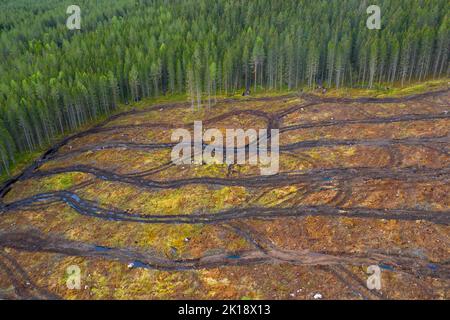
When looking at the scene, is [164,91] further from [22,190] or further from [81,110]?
[22,190]

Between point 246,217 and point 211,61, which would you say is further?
point 211,61

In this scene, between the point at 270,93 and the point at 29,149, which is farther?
the point at 270,93

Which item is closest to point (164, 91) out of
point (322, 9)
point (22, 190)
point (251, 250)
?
point (22, 190)

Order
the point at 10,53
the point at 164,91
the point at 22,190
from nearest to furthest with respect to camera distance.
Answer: the point at 22,190 → the point at 164,91 → the point at 10,53

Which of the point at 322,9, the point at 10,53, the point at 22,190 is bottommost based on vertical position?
the point at 22,190

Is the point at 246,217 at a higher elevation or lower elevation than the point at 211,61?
lower
